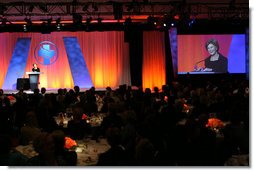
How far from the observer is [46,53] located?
835 inches

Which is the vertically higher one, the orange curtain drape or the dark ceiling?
the dark ceiling

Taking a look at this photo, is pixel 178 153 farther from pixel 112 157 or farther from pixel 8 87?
pixel 8 87

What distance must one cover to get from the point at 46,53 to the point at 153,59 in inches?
222

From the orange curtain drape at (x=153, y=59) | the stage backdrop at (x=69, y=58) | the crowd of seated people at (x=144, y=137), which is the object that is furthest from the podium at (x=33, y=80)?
the crowd of seated people at (x=144, y=137)

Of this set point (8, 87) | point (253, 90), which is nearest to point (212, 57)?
point (8, 87)

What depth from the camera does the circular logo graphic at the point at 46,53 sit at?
21.0m

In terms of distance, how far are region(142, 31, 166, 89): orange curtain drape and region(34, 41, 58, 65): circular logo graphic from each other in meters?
4.74

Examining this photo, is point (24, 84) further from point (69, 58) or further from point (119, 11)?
point (119, 11)

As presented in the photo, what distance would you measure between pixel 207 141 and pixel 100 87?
52.6 ft

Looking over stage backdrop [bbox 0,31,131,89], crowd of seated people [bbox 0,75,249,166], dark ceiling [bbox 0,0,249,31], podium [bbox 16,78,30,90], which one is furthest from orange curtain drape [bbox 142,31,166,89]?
crowd of seated people [bbox 0,75,249,166]

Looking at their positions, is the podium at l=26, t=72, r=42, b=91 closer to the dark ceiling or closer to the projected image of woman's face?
the dark ceiling

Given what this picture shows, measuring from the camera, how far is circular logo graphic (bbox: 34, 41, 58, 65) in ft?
68.8

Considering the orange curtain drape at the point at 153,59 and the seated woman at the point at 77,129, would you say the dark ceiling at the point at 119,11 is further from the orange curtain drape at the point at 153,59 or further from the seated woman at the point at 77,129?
the seated woman at the point at 77,129

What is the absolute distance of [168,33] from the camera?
20.8 meters
